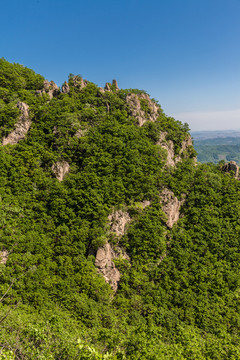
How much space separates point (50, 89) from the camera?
58.3 m

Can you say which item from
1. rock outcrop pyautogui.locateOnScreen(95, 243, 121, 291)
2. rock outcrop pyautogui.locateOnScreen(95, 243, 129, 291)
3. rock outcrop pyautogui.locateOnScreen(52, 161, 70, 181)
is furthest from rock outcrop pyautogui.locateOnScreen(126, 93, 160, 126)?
rock outcrop pyautogui.locateOnScreen(95, 243, 121, 291)

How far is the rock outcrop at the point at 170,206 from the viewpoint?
45906 mm

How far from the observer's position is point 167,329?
31703 millimetres

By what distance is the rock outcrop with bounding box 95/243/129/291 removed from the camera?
36531 millimetres

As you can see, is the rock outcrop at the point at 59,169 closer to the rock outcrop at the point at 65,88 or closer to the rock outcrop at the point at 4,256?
the rock outcrop at the point at 4,256

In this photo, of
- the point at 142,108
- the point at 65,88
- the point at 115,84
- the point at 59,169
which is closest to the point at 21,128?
the point at 59,169

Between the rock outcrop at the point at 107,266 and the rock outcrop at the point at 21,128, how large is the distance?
3332cm

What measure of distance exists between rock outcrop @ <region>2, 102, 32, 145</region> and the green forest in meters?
0.27

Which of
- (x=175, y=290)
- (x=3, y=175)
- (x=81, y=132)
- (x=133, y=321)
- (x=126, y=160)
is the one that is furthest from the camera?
(x=81, y=132)

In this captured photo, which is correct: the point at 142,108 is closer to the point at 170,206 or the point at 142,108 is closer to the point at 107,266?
the point at 170,206

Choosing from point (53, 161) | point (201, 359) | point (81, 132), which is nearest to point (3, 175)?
point (53, 161)

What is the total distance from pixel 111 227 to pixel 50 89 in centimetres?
4588

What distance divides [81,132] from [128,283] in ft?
124

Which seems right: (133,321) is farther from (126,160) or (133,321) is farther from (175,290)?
(126,160)
